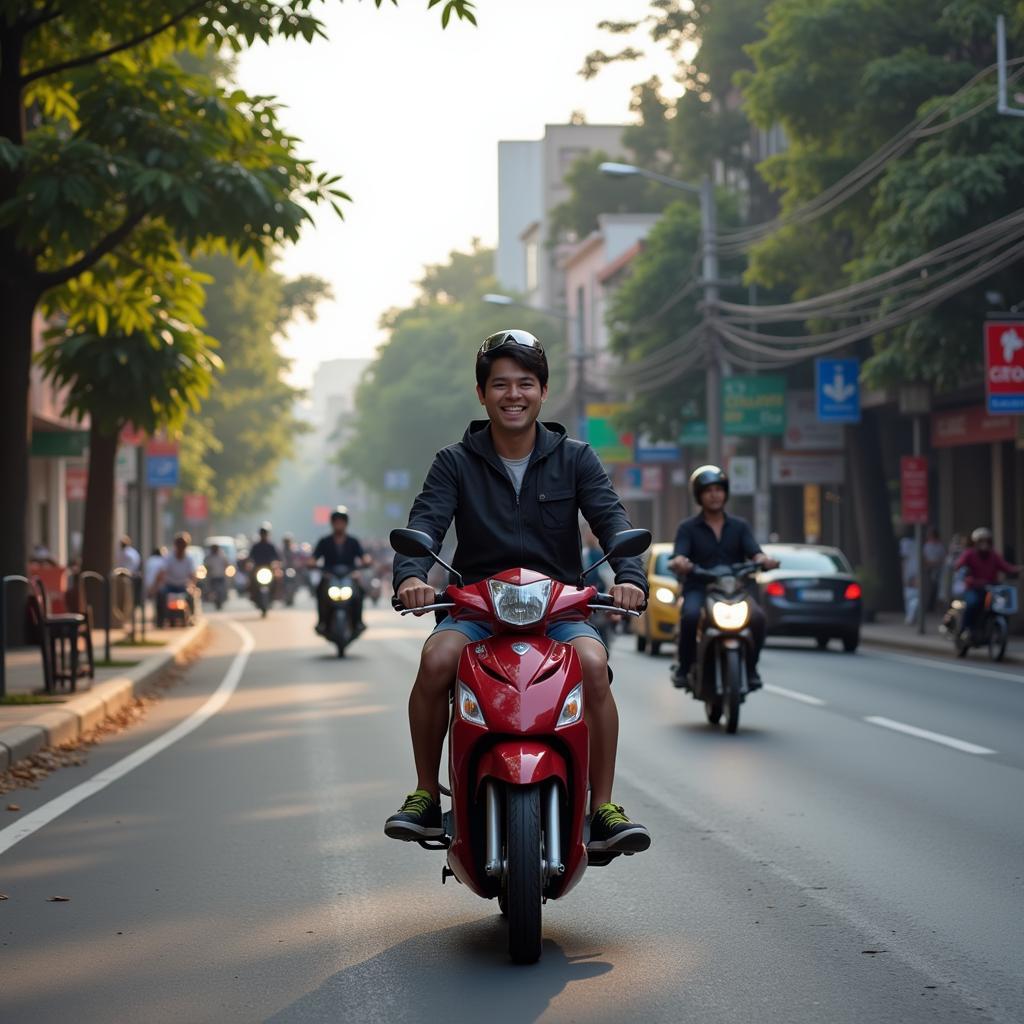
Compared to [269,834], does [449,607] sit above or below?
above

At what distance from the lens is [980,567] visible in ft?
77.9

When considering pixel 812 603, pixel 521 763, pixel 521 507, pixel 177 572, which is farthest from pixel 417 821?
pixel 177 572

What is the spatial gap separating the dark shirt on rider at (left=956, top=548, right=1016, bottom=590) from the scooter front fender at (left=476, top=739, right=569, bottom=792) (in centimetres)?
1833

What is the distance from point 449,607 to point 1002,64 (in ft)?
64.4

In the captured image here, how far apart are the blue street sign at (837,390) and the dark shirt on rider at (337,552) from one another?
1320cm

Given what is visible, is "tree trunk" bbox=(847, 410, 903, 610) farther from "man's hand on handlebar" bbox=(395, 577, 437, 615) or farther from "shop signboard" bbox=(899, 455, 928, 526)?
"man's hand on handlebar" bbox=(395, 577, 437, 615)

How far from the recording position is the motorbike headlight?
240 inches

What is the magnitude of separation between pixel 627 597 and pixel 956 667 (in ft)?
57.6

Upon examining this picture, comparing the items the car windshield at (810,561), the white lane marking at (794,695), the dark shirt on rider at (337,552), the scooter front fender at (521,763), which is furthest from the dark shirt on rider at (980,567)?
the scooter front fender at (521,763)

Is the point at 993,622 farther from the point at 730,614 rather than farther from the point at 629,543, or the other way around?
the point at 629,543

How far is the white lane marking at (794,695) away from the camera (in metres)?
17.2

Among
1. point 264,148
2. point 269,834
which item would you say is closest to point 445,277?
point 264,148

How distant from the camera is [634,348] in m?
49.4

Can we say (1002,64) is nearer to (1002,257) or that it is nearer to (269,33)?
(1002,257)
